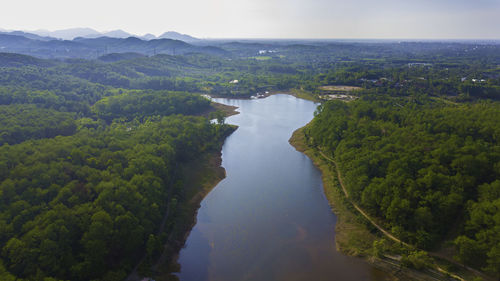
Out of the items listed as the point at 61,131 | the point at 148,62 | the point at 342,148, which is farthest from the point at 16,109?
the point at 148,62

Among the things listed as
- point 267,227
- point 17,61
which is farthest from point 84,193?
point 17,61

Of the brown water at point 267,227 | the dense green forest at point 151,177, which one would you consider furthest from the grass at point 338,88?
the brown water at point 267,227

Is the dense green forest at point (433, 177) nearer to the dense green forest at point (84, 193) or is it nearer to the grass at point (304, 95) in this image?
the dense green forest at point (84, 193)

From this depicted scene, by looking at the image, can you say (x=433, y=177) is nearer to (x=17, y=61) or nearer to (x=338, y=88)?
(x=338, y=88)

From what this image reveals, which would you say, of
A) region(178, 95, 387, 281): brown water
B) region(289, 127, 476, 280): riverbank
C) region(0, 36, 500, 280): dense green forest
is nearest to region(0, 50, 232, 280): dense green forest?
region(0, 36, 500, 280): dense green forest

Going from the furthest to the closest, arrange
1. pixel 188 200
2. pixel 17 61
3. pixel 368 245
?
pixel 17 61 < pixel 188 200 < pixel 368 245

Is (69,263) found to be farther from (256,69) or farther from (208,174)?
(256,69)

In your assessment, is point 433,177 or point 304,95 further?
point 304,95
